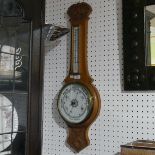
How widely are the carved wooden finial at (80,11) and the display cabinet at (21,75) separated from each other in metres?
0.14

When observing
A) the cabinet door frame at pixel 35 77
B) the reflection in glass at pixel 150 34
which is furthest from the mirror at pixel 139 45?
the cabinet door frame at pixel 35 77

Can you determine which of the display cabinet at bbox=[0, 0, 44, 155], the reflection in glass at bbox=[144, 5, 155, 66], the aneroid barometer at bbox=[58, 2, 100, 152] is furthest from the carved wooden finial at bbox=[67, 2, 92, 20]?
the reflection in glass at bbox=[144, 5, 155, 66]

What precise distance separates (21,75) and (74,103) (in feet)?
0.88

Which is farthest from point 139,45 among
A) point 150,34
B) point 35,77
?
point 35,77

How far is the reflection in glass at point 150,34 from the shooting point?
3.71ft

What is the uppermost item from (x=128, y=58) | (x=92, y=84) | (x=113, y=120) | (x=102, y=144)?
(x=128, y=58)

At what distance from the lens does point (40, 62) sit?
1.25m

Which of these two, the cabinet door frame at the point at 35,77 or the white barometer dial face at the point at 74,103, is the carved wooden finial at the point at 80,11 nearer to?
the cabinet door frame at the point at 35,77

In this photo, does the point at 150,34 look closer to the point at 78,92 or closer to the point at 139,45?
the point at 139,45

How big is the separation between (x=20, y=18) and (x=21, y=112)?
1.19 feet

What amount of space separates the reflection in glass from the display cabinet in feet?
1.41

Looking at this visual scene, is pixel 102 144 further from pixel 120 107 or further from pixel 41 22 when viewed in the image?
pixel 41 22

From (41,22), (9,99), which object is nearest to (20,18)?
(41,22)

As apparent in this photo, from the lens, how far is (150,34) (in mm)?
1137
